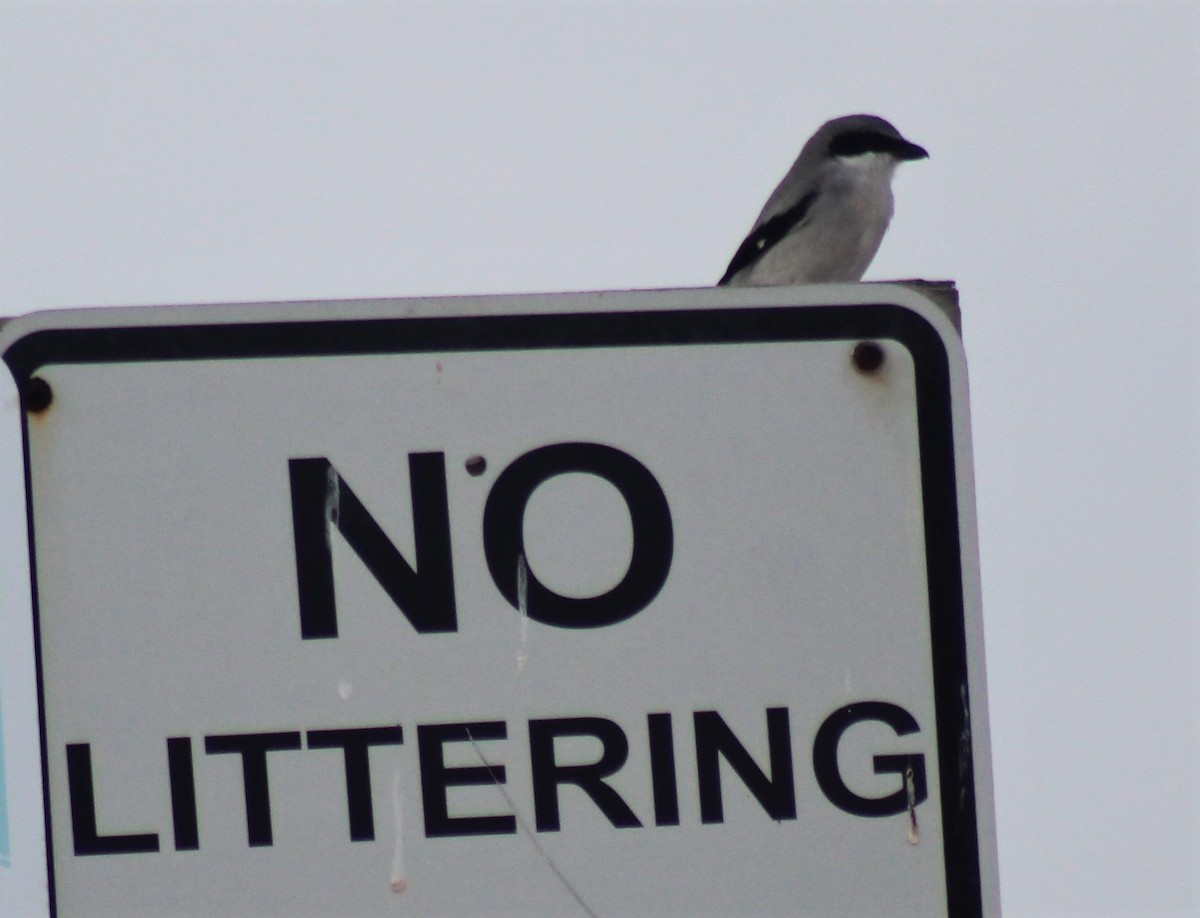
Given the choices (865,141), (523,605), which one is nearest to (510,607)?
(523,605)

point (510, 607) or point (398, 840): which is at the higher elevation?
point (510, 607)

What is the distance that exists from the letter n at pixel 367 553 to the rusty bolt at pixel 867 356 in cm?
37

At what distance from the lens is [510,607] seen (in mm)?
1348

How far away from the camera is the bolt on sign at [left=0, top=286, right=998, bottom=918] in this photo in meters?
1.30

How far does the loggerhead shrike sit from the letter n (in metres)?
3.71

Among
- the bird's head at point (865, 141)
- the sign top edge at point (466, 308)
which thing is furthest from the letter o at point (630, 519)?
the bird's head at point (865, 141)

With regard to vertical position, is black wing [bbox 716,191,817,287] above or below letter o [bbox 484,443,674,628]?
above

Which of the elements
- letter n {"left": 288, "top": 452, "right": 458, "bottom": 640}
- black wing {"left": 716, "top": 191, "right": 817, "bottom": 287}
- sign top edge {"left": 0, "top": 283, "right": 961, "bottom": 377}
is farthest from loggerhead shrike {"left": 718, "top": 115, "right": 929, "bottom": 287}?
letter n {"left": 288, "top": 452, "right": 458, "bottom": 640}

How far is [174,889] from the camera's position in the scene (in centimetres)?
129

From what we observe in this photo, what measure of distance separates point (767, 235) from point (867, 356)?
4144 mm

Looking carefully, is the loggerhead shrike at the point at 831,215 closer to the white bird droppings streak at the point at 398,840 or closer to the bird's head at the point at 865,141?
the bird's head at the point at 865,141

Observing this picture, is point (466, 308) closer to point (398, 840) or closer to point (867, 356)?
point (867, 356)

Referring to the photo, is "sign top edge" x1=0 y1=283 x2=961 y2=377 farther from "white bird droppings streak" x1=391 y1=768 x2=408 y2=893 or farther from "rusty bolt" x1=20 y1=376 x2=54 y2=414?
"white bird droppings streak" x1=391 y1=768 x2=408 y2=893

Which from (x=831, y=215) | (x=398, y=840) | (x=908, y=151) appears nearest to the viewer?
(x=398, y=840)
